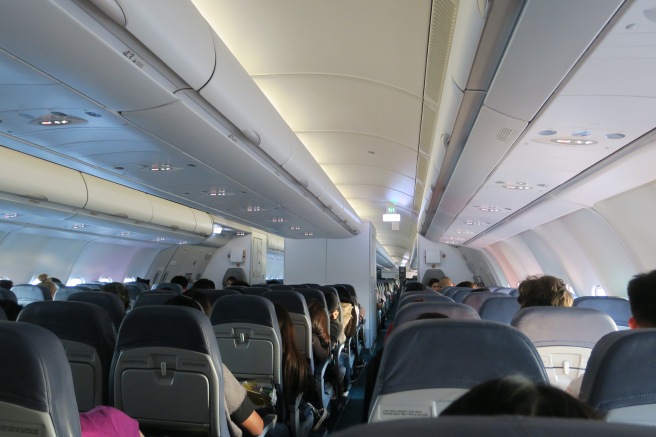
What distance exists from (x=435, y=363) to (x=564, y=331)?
1.68 metres

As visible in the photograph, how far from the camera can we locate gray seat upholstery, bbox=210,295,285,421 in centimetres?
484

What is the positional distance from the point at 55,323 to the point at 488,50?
10.8 feet

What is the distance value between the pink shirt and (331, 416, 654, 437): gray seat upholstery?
1.68 meters

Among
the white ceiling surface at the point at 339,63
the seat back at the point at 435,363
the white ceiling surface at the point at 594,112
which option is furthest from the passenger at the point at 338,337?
the seat back at the point at 435,363

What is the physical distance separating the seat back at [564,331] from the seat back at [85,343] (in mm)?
2802

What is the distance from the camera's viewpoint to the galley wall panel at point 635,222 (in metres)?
7.35

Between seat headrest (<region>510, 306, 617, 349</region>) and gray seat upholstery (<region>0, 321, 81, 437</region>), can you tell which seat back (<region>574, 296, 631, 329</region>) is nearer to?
seat headrest (<region>510, 306, 617, 349</region>)

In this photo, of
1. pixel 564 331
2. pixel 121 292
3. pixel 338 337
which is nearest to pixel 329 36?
pixel 564 331

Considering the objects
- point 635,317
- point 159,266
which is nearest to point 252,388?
point 635,317

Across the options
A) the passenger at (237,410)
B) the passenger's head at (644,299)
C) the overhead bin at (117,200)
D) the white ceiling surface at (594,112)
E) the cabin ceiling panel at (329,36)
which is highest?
the cabin ceiling panel at (329,36)

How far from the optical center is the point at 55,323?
3775 mm

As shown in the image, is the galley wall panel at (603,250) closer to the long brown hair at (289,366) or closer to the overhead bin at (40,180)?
the long brown hair at (289,366)

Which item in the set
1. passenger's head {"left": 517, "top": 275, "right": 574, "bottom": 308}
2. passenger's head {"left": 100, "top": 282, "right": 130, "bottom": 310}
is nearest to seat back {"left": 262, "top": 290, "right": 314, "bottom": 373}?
passenger's head {"left": 517, "top": 275, "right": 574, "bottom": 308}

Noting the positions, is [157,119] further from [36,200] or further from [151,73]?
[36,200]
